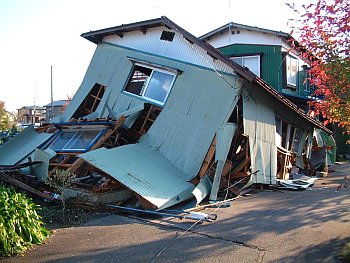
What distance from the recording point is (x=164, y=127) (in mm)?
11438

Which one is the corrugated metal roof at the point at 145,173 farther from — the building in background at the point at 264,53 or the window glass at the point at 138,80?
the building in background at the point at 264,53

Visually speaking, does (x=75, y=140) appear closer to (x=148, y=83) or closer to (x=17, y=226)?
(x=148, y=83)

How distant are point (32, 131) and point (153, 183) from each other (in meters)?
6.43

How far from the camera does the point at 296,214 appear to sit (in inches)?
344

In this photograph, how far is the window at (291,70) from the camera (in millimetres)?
20906

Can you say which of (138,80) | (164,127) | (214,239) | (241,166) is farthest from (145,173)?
(138,80)

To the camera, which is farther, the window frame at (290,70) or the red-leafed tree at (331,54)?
the window frame at (290,70)

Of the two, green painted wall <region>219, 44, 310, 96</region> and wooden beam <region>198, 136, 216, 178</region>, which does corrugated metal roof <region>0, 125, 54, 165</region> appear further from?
green painted wall <region>219, 44, 310, 96</region>

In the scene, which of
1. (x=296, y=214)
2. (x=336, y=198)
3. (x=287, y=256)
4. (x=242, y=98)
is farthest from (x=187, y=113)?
(x=287, y=256)

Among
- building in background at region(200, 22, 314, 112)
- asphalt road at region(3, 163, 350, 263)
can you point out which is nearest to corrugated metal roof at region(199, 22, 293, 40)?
building in background at region(200, 22, 314, 112)

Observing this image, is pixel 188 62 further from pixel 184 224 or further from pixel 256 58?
pixel 256 58

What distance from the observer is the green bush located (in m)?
5.43

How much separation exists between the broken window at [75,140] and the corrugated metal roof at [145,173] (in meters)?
1.40

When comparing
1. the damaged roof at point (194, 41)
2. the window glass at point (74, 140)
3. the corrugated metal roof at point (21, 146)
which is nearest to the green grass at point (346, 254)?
the damaged roof at point (194, 41)
